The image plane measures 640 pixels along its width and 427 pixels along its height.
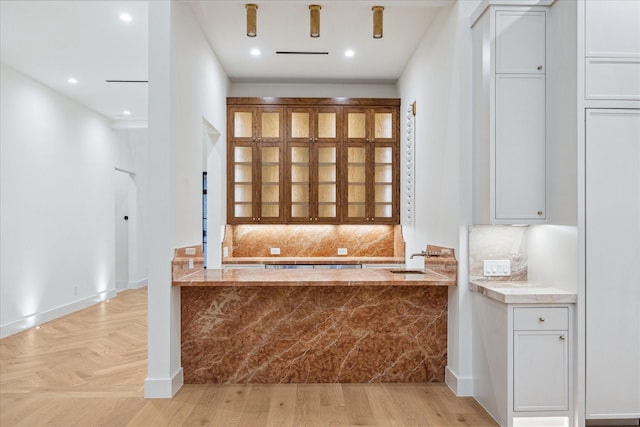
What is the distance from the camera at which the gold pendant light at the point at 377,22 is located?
11.4 ft

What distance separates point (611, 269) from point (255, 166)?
3819 mm

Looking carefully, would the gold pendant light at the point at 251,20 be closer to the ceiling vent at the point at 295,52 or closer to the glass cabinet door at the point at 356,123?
the ceiling vent at the point at 295,52

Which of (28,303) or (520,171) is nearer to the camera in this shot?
(520,171)

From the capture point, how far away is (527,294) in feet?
9.00

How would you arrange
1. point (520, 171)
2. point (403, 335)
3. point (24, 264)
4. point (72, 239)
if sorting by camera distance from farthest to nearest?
point (72, 239), point (24, 264), point (403, 335), point (520, 171)

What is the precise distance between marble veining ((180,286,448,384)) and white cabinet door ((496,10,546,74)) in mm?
1657

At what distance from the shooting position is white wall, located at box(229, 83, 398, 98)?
18.7 ft

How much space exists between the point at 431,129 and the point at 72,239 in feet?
17.2

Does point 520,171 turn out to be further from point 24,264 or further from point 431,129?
point 24,264

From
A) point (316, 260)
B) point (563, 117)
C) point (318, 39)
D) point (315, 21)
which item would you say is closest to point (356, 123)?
point (318, 39)

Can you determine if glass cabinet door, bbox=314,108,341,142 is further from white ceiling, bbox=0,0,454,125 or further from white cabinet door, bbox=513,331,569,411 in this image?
white cabinet door, bbox=513,331,569,411

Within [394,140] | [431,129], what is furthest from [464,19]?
[394,140]

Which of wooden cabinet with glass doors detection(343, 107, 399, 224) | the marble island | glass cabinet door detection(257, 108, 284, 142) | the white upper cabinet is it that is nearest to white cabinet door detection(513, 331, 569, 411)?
the marble island

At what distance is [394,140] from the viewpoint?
5613mm
